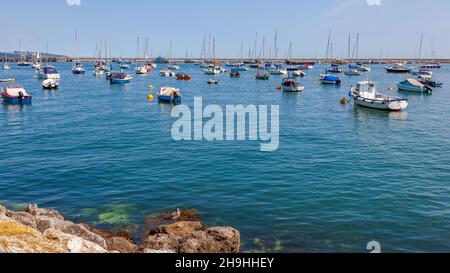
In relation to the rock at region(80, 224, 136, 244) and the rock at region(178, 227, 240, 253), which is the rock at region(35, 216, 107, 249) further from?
the rock at region(178, 227, 240, 253)

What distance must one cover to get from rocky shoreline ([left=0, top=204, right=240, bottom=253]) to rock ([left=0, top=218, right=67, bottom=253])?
0.18ft

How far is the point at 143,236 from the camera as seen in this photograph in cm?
1898

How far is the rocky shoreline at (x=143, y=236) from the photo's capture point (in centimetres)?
1230

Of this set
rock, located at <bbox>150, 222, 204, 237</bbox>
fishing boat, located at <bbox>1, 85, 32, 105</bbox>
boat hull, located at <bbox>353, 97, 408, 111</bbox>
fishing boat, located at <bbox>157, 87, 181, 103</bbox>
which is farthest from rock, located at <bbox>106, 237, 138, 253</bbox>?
fishing boat, located at <bbox>1, 85, 32, 105</bbox>

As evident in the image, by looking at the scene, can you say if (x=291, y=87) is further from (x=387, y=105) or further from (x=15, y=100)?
(x=15, y=100)

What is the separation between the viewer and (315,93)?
298 feet

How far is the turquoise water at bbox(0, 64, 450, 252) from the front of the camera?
66.0 feet

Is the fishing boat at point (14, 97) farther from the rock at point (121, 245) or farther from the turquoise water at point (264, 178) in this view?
the rock at point (121, 245)

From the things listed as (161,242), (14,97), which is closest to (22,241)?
(161,242)

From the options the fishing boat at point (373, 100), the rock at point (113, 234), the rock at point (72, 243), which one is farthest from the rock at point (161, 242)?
the fishing boat at point (373, 100)

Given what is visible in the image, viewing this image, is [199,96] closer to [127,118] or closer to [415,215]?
[127,118]

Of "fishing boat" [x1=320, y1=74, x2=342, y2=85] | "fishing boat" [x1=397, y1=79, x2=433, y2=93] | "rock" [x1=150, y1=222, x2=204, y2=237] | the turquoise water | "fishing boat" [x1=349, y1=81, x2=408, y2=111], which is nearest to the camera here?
"rock" [x1=150, y1=222, x2=204, y2=237]
